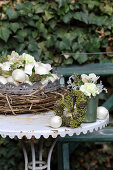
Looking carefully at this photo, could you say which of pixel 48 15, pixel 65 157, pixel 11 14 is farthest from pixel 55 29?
pixel 65 157

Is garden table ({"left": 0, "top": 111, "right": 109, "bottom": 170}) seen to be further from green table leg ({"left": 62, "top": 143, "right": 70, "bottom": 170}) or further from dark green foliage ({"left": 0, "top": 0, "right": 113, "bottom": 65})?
dark green foliage ({"left": 0, "top": 0, "right": 113, "bottom": 65})

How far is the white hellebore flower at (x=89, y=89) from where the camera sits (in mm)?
1809

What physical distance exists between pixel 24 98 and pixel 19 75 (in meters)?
0.13

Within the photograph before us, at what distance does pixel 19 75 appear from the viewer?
1.95m

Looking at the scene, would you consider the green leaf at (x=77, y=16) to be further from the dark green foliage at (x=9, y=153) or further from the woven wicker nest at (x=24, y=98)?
the woven wicker nest at (x=24, y=98)

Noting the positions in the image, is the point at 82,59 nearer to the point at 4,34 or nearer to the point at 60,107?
the point at 4,34

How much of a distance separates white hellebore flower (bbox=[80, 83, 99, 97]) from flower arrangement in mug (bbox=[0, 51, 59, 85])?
11.7 inches

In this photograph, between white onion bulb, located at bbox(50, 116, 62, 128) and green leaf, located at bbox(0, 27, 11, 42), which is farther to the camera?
green leaf, located at bbox(0, 27, 11, 42)

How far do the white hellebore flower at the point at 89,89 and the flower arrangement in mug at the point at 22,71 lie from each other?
0.97ft

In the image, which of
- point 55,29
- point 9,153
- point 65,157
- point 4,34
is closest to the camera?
point 65,157

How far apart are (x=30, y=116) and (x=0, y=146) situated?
1.62 metres

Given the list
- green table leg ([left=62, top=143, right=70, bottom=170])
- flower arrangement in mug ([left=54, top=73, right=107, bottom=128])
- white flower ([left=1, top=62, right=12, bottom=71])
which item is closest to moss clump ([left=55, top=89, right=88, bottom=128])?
flower arrangement in mug ([left=54, top=73, right=107, bottom=128])

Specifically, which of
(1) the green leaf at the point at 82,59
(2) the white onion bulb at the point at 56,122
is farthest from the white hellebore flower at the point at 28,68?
(1) the green leaf at the point at 82,59

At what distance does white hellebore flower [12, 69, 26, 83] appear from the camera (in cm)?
196
